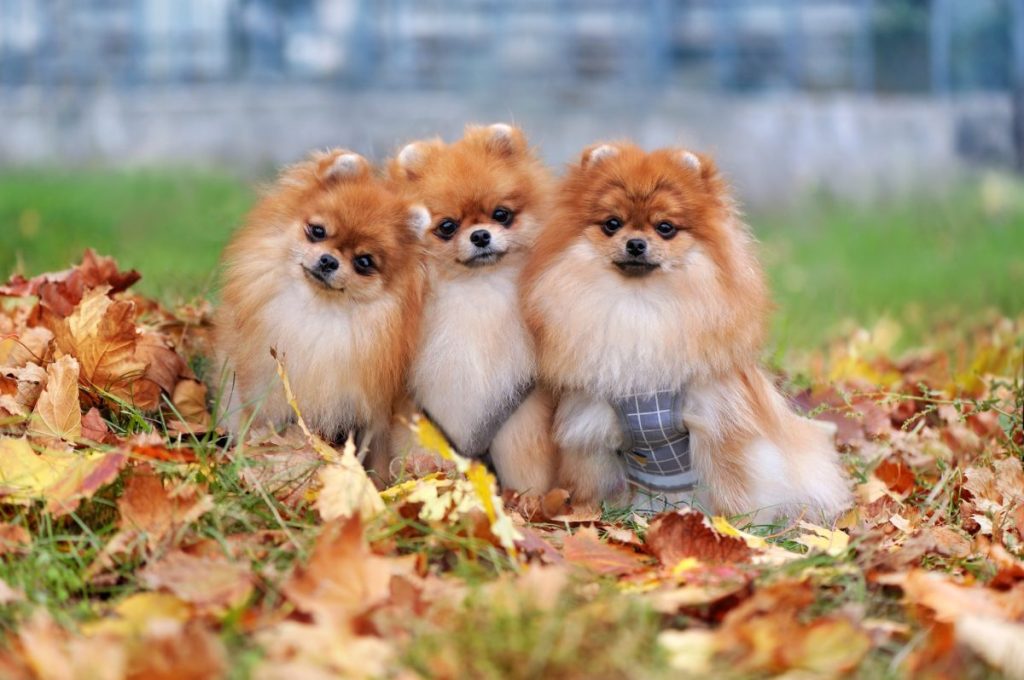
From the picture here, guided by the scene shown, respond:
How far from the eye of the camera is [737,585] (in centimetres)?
274

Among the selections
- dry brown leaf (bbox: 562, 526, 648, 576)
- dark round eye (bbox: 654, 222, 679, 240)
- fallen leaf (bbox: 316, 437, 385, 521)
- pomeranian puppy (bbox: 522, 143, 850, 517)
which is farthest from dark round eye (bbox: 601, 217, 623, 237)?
fallen leaf (bbox: 316, 437, 385, 521)

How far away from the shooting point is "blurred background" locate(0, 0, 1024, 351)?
12.1 metres

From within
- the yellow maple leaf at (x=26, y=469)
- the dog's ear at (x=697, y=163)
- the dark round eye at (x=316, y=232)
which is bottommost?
the yellow maple leaf at (x=26, y=469)

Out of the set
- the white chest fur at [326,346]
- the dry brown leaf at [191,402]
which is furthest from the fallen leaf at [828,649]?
the dry brown leaf at [191,402]

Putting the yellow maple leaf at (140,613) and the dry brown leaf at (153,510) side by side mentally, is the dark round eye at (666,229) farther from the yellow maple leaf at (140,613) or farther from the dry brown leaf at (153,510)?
the yellow maple leaf at (140,613)

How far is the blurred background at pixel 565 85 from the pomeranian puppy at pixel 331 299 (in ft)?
27.4

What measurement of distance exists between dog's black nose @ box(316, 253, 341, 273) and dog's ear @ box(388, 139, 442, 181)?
423mm

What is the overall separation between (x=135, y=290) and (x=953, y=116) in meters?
9.85

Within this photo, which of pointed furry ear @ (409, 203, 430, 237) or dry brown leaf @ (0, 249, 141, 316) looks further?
dry brown leaf @ (0, 249, 141, 316)

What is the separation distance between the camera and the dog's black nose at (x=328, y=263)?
3359 mm

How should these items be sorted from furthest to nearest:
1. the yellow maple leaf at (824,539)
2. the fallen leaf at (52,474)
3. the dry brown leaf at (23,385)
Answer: the dry brown leaf at (23,385) → the yellow maple leaf at (824,539) → the fallen leaf at (52,474)

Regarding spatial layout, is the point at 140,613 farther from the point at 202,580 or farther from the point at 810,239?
the point at 810,239

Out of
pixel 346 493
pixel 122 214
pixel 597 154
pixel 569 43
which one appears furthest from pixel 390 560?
pixel 569 43

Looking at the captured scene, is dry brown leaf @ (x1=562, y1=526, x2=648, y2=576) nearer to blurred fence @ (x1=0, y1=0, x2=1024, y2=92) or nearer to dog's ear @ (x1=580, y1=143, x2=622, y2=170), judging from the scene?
dog's ear @ (x1=580, y1=143, x2=622, y2=170)
